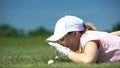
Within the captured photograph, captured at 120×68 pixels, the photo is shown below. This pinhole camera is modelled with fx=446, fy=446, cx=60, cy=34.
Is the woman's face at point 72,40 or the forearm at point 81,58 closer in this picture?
the forearm at point 81,58

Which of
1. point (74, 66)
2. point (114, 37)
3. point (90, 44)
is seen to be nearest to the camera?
point (74, 66)

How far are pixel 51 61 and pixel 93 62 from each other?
64 cm

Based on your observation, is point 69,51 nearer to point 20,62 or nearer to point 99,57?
point 99,57

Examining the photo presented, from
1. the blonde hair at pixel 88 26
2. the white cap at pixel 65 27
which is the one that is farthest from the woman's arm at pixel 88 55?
the blonde hair at pixel 88 26

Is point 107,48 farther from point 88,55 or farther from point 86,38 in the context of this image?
point 88,55

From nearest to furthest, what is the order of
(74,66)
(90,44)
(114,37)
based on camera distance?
(74,66) → (90,44) → (114,37)

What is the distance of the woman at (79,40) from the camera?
17.5 ft

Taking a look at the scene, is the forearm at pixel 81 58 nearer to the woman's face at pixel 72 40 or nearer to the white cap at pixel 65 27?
the woman's face at pixel 72 40

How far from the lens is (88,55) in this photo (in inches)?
200

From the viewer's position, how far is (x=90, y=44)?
5203 mm

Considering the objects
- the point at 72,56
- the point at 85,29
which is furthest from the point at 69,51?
the point at 85,29

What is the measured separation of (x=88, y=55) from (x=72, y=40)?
0.39 metres

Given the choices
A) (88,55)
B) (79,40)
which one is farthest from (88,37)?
(88,55)

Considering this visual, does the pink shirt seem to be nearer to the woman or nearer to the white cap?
the woman
